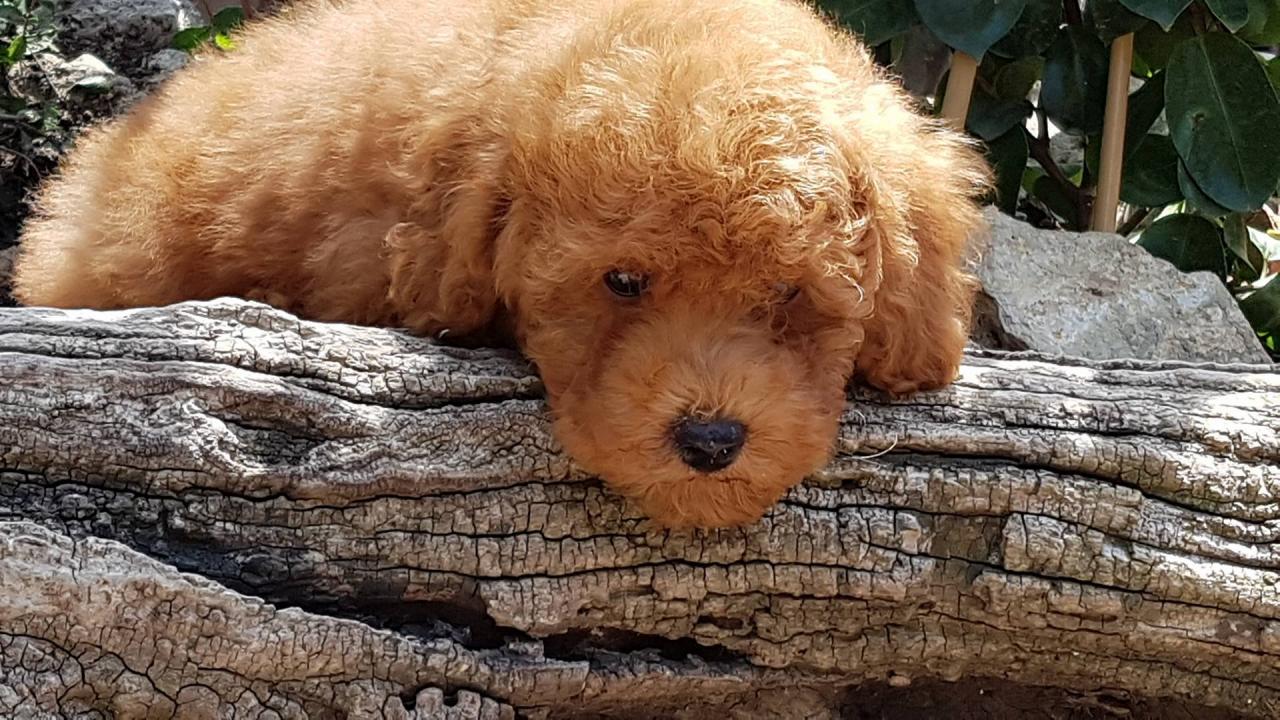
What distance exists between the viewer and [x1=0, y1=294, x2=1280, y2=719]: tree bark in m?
2.43

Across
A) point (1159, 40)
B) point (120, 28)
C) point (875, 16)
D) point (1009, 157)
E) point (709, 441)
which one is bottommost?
point (709, 441)

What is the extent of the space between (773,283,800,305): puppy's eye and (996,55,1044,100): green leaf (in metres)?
2.41

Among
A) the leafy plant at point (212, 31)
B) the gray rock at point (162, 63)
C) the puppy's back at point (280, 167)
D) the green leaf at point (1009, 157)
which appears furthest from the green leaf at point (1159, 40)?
the gray rock at point (162, 63)

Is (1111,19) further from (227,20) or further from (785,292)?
(227,20)

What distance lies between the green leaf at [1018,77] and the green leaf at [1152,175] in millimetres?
494

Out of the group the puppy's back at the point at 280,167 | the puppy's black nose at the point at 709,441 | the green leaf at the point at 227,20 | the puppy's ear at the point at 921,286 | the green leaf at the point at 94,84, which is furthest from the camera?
the green leaf at the point at 94,84

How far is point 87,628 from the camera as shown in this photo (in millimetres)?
2338

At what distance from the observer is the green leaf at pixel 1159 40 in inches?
176

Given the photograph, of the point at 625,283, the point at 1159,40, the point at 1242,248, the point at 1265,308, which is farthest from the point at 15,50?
the point at 1265,308

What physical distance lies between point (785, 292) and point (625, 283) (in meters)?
0.31

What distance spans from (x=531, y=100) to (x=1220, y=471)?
166 centimetres

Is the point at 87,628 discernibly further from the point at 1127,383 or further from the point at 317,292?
the point at 1127,383

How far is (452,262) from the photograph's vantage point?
108 inches

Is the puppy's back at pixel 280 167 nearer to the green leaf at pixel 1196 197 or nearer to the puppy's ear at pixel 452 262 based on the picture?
the puppy's ear at pixel 452 262
